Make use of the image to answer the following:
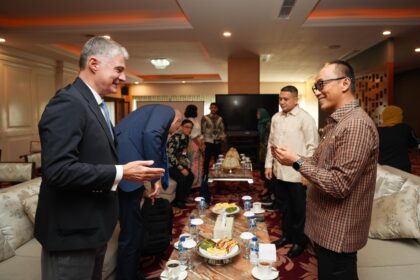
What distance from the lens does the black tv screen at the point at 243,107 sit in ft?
22.7

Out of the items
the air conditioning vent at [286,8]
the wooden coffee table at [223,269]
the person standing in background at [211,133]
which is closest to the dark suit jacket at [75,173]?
the wooden coffee table at [223,269]

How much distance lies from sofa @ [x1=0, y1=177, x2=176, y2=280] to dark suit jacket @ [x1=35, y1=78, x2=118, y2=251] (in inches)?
37.7

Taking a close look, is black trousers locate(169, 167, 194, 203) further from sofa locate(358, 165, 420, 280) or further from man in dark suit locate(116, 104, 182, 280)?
sofa locate(358, 165, 420, 280)

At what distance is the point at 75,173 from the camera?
3.32ft

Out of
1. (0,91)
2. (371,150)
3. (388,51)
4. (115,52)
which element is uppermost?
(388,51)

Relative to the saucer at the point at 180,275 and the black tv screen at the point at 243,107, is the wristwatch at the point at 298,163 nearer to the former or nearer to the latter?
the saucer at the point at 180,275

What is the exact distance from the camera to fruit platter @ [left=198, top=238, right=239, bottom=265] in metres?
1.73

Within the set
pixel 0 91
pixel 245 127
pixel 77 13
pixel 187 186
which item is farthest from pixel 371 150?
pixel 0 91

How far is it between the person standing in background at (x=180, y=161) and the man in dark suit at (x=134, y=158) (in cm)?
157

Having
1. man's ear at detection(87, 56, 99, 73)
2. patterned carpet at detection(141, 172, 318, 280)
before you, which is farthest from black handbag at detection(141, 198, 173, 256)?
man's ear at detection(87, 56, 99, 73)

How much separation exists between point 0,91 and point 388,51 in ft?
23.4

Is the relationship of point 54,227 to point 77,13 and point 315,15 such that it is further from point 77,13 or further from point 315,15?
point 315,15

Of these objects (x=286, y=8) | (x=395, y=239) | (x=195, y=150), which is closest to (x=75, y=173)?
(x=395, y=239)

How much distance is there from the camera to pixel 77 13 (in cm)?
438
